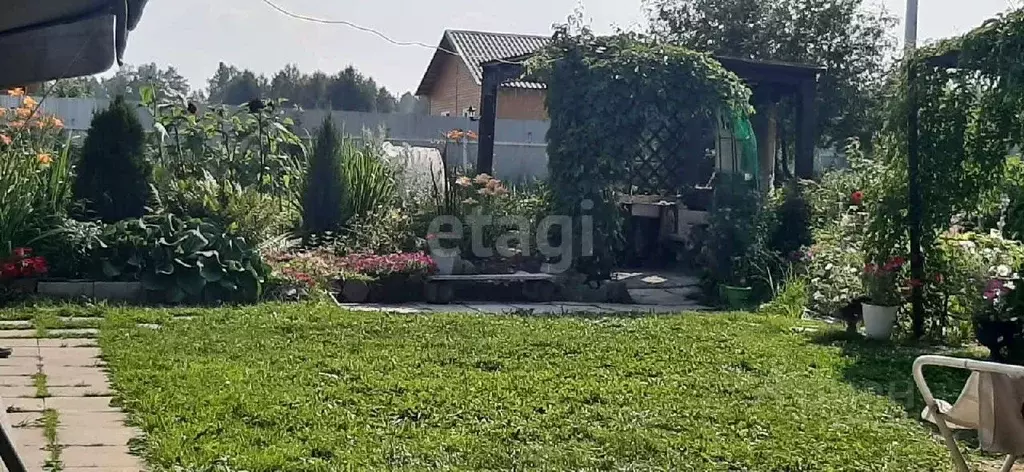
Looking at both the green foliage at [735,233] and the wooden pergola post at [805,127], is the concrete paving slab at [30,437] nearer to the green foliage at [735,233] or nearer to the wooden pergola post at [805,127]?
the green foliage at [735,233]

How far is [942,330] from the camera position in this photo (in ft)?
21.6

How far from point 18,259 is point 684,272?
18.8 feet

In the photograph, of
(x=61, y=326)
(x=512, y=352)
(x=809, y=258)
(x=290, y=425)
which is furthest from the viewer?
(x=809, y=258)

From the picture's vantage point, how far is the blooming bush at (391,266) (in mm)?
7922

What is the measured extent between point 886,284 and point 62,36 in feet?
18.8

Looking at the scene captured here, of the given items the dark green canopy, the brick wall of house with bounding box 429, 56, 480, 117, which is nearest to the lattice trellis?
the dark green canopy

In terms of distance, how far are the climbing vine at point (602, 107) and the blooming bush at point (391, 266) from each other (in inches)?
50.2

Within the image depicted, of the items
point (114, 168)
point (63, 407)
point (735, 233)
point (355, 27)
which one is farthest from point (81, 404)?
point (355, 27)

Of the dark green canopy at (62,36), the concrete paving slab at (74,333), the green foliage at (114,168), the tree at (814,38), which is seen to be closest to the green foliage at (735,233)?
the green foliage at (114,168)

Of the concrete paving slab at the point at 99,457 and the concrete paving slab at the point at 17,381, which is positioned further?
the concrete paving slab at the point at 17,381

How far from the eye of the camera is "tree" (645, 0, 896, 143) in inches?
680

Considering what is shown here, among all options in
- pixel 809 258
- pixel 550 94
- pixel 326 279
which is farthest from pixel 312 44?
pixel 809 258

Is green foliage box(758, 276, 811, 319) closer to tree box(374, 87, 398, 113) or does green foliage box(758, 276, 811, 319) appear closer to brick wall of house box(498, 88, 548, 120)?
brick wall of house box(498, 88, 548, 120)

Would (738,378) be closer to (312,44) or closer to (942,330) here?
(942,330)
